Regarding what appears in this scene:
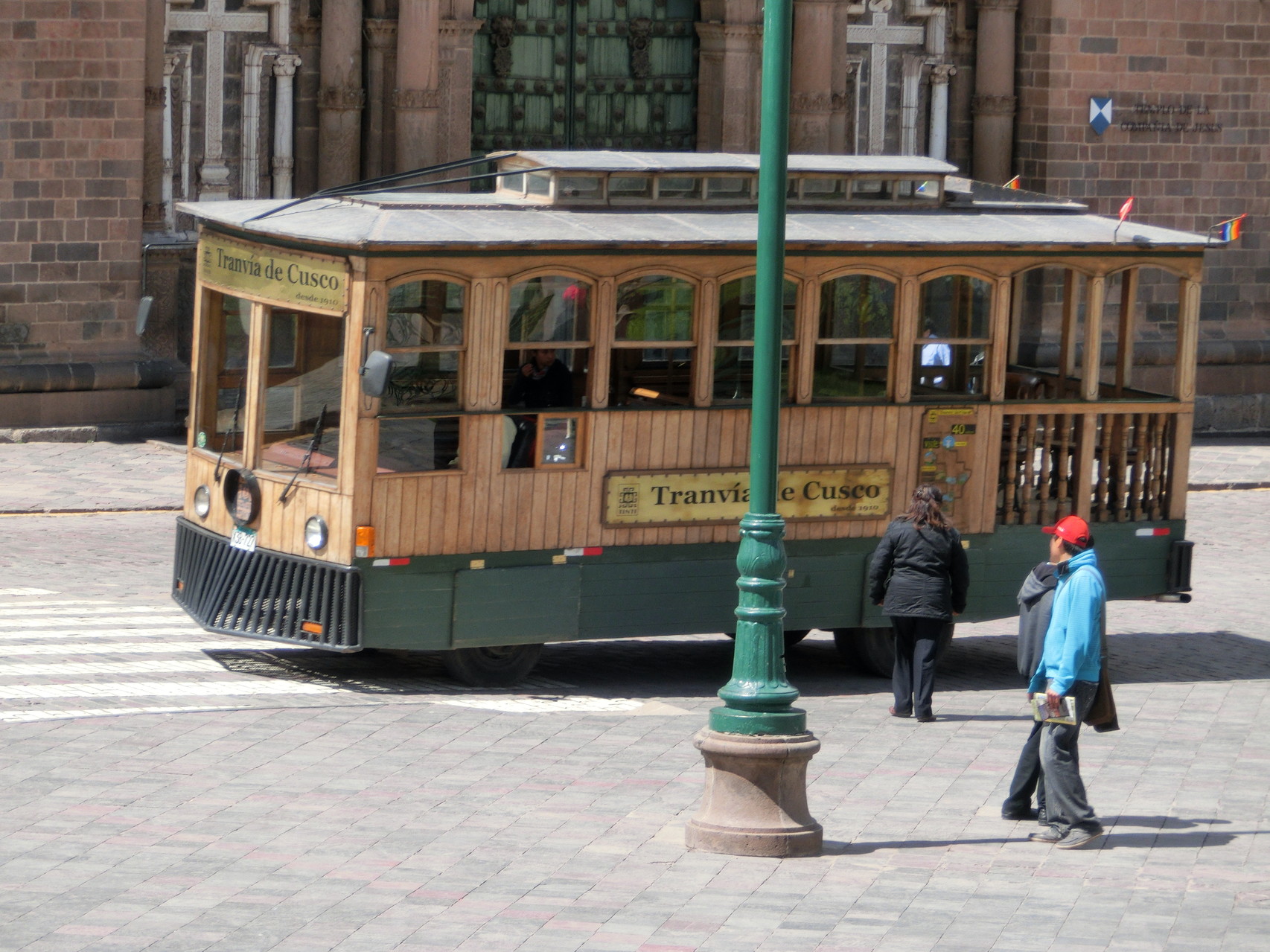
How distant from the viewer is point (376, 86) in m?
25.7

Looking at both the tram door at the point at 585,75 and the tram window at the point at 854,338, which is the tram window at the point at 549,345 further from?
the tram door at the point at 585,75

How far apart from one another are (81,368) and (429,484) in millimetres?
11492

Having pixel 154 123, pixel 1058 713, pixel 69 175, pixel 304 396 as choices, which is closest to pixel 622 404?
pixel 304 396

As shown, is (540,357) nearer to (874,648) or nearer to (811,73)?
(874,648)

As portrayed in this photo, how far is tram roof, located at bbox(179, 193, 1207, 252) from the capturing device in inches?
506

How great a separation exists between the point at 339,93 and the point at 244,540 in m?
13.0

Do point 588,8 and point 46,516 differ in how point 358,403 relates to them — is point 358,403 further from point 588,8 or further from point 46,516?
point 588,8

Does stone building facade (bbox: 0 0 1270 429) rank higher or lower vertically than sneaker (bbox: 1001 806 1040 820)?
higher

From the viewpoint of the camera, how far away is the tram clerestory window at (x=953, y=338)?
46.8 ft

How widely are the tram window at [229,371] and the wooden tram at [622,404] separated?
0.02 meters

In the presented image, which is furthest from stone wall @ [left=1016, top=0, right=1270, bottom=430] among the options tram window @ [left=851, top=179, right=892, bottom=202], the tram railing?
tram window @ [left=851, top=179, right=892, bottom=202]

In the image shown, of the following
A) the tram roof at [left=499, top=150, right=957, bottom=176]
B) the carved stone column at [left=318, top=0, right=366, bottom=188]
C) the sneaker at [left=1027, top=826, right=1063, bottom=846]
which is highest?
the carved stone column at [left=318, top=0, right=366, bottom=188]

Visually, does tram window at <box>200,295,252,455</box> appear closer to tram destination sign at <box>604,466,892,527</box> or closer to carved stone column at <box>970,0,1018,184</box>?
tram destination sign at <box>604,466,892,527</box>

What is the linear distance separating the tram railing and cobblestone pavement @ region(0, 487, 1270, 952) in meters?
1.09
